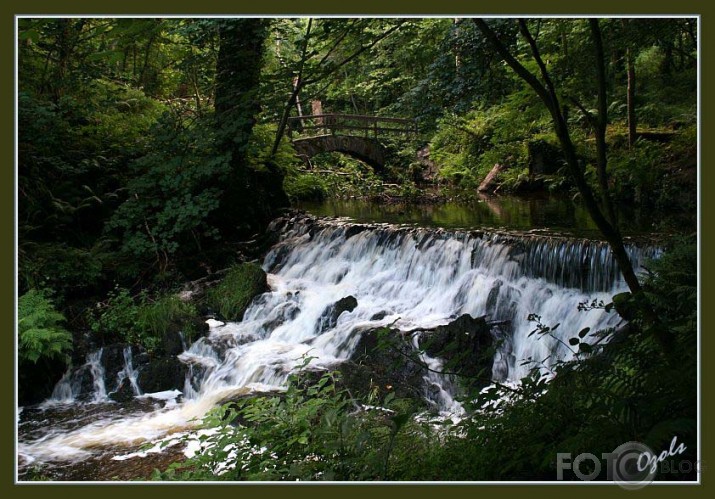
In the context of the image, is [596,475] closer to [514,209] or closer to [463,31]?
[463,31]

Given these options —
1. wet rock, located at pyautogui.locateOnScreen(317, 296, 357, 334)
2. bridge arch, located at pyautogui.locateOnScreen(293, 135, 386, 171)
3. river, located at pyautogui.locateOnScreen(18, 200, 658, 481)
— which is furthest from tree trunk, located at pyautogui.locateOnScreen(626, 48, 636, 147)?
wet rock, located at pyautogui.locateOnScreen(317, 296, 357, 334)

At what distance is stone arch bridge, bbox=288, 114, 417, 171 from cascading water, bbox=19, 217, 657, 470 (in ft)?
5.34

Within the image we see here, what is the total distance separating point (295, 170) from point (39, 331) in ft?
18.9

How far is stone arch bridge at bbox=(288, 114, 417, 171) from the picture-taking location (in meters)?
8.12

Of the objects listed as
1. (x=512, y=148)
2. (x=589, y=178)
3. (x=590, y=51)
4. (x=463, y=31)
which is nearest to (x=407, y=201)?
(x=512, y=148)

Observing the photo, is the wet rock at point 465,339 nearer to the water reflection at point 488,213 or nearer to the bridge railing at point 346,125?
the water reflection at point 488,213

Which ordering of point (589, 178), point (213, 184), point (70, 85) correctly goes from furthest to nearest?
point (589, 178)
point (213, 184)
point (70, 85)

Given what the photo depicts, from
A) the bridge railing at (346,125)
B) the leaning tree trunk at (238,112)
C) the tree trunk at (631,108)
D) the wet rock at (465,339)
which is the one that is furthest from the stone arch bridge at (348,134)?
the wet rock at (465,339)

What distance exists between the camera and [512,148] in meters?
10.2

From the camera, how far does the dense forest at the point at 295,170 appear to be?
2652 millimetres

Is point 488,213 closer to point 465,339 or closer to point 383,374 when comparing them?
point 465,339

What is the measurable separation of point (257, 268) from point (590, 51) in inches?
168

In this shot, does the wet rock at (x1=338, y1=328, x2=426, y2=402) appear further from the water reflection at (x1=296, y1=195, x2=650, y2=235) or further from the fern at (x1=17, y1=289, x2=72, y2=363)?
the water reflection at (x1=296, y1=195, x2=650, y2=235)

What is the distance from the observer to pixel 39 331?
4.86 metres
